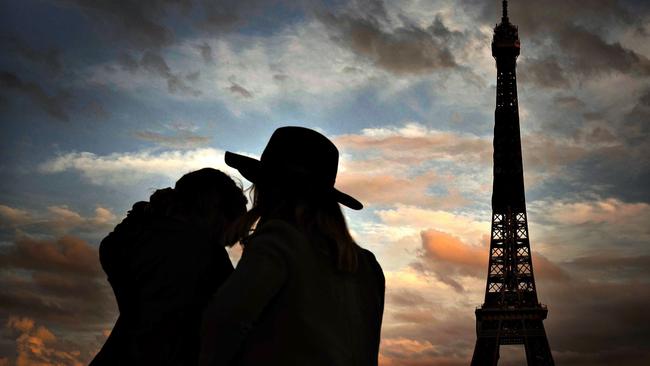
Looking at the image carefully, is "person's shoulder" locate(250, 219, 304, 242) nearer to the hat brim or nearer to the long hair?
the long hair

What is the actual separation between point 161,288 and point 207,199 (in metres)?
0.54

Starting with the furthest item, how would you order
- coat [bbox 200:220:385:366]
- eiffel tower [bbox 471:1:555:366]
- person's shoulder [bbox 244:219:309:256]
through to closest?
eiffel tower [bbox 471:1:555:366], person's shoulder [bbox 244:219:309:256], coat [bbox 200:220:385:366]

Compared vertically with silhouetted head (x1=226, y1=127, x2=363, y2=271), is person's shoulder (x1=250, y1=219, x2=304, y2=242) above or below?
below

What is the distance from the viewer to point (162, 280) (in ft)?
13.0

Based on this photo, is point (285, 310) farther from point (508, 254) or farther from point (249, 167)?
point (508, 254)

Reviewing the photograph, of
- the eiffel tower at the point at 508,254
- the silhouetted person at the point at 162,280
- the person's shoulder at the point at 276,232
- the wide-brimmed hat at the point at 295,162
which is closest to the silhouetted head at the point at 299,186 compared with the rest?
the wide-brimmed hat at the point at 295,162

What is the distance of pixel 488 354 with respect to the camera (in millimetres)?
58656

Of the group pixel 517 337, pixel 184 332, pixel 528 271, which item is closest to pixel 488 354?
pixel 517 337

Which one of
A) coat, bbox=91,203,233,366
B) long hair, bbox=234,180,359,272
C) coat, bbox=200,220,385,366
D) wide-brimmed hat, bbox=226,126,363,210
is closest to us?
coat, bbox=200,220,385,366

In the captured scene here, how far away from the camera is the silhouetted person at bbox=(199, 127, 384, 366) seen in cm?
261

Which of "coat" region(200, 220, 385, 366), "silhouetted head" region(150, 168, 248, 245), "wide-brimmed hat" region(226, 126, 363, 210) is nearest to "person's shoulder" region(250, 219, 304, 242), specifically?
"coat" region(200, 220, 385, 366)

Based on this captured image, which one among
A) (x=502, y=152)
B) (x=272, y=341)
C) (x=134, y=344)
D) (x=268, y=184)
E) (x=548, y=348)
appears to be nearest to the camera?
(x=272, y=341)

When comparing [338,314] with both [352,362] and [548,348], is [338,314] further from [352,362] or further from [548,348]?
[548,348]

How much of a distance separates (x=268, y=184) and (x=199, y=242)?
1050 mm
